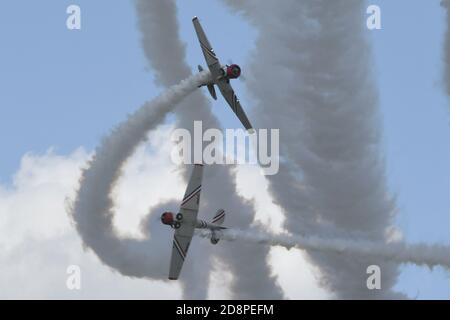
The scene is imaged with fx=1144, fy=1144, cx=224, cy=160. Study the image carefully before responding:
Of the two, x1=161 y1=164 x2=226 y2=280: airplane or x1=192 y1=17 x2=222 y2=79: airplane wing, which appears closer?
x1=161 y1=164 x2=226 y2=280: airplane

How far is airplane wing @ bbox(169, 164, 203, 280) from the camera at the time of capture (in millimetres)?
66438

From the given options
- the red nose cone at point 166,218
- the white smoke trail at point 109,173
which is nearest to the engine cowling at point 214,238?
the red nose cone at point 166,218

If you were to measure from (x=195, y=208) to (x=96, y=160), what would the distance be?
9.42m

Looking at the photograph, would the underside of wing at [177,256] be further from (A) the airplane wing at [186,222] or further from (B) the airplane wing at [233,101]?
(B) the airplane wing at [233,101]

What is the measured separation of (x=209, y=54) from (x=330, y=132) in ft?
33.5

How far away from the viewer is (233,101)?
73.6m

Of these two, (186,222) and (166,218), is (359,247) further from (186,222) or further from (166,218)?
(166,218)

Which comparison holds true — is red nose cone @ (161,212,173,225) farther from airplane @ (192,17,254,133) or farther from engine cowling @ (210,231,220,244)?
airplane @ (192,17,254,133)

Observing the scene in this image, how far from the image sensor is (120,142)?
7244 cm

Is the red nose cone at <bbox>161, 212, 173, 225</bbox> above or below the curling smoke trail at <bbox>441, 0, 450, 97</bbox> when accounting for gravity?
below

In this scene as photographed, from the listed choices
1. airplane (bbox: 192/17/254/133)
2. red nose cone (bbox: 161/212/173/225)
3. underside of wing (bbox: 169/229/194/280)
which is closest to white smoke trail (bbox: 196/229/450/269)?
underside of wing (bbox: 169/229/194/280)

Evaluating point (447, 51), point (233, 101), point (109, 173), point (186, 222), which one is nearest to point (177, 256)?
point (186, 222)
